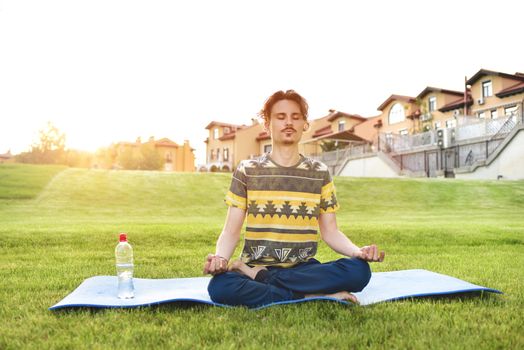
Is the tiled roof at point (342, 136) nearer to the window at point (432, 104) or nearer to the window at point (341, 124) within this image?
the window at point (432, 104)

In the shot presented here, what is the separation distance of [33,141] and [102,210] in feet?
173

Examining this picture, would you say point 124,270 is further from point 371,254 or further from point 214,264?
point 371,254

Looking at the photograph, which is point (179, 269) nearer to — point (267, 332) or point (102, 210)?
point (267, 332)

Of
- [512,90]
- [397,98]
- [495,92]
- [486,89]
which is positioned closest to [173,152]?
[397,98]

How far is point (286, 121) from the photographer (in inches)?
145

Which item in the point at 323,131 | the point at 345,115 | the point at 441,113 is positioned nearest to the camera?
the point at 441,113

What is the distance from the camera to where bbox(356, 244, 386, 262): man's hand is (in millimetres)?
3345

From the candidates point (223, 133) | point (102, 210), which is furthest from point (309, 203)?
point (223, 133)

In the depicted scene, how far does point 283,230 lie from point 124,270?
1.20 metres

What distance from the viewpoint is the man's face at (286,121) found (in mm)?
3688

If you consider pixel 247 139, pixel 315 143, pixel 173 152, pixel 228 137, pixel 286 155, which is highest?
pixel 228 137

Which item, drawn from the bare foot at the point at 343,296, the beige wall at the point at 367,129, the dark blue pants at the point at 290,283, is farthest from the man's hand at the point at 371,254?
the beige wall at the point at 367,129

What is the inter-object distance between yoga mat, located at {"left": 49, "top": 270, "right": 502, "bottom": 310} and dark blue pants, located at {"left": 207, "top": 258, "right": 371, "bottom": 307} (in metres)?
0.09

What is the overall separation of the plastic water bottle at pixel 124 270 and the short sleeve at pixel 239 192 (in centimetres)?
79
